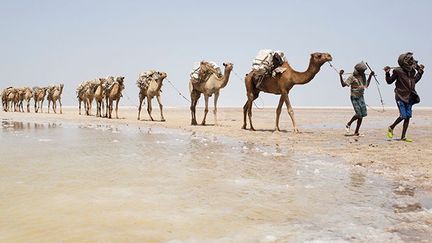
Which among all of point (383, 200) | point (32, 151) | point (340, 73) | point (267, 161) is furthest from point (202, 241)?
point (340, 73)

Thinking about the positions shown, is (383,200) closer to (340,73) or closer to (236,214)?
(236,214)

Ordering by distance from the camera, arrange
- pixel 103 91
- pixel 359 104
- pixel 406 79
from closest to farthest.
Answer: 1. pixel 406 79
2. pixel 359 104
3. pixel 103 91

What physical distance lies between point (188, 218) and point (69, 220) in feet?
3.43

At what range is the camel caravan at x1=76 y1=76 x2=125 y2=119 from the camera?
82.5ft

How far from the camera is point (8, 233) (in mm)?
3312

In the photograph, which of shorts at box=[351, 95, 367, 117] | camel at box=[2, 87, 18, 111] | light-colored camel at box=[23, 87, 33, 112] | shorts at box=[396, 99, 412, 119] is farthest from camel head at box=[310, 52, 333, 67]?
camel at box=[2, 87, 18, 111]

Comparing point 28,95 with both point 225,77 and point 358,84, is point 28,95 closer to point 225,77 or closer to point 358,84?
point 225,77

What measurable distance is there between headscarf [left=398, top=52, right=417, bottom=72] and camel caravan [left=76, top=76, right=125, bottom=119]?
694 inches

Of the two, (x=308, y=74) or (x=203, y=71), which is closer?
(x=308, y=74)

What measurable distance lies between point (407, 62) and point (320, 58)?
278cm

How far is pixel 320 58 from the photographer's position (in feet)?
42.7

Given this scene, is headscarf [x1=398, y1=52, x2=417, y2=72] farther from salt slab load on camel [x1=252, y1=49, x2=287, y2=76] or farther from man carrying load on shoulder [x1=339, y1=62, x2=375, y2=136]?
salt slab load on camel [x1=252, y1=49, x2=287, y2=76]

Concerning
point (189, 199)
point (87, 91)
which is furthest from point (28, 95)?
point (189, 199)

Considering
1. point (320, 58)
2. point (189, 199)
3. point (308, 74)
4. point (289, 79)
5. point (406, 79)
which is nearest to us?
point (189, 199)
